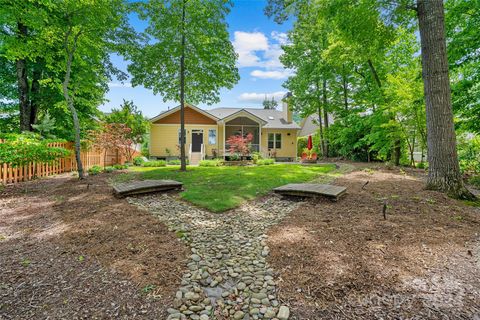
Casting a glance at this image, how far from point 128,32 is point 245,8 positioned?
18.2ft

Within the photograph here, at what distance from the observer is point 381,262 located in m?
2.72

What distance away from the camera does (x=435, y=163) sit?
5387 mm

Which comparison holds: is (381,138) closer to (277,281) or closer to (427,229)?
(427,229)

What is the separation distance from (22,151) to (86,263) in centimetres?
668

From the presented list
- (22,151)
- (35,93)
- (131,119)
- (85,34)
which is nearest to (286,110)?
(131,119)

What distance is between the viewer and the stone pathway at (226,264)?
2143mm

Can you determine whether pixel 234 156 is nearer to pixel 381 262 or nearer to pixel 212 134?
pixel 212 134

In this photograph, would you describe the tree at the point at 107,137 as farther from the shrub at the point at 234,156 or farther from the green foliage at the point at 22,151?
the shrub at the point at 234,156

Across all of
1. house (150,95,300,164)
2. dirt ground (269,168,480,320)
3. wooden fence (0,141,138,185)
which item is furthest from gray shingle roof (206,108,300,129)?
dirt ground (269,168,480,320)

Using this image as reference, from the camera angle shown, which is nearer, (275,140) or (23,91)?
(23,91)

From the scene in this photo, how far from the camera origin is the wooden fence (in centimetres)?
757

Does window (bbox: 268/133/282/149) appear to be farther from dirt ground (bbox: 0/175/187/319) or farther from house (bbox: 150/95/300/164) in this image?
dirt ground (bbox: 0/175/187/319)

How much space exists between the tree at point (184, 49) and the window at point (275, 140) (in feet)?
35.6

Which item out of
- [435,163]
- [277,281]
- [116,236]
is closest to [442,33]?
[435,163]
